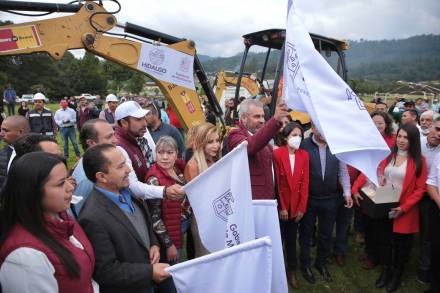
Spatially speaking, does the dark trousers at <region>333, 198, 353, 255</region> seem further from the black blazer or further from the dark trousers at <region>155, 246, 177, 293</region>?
the black blazer

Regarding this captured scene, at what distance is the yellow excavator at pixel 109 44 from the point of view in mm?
4039

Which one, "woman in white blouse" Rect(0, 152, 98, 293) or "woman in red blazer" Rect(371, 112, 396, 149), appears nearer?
"woman in white blouse" Rect(0, 152, 98, 293)

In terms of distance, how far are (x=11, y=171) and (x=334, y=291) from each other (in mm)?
3602

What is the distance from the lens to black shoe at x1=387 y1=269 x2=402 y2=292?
378 centimetres

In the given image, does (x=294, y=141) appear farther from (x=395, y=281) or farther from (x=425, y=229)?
(x=395, y=281)

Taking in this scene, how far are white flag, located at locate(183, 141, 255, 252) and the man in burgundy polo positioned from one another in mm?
605

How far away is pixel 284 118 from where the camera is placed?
2.61 m

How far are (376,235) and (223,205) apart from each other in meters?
2.83

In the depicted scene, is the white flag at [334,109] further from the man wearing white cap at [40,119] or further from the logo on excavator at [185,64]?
the man wearing white cap at [40,119]

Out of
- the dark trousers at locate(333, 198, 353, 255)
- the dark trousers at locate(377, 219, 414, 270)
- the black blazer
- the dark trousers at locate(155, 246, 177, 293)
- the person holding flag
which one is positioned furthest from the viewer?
the dark trousers at locate(333, 198, 353, 255)

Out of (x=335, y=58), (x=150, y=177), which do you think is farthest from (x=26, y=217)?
(x=335, y=58)

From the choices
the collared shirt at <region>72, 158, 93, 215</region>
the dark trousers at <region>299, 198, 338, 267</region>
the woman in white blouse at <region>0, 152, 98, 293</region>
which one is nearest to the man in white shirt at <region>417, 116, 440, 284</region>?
the dark trousers at <region>299, 198, 338, 267</region>

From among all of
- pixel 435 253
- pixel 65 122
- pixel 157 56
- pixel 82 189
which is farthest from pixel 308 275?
pixel 65 122

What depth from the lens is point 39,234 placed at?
1.52 m
